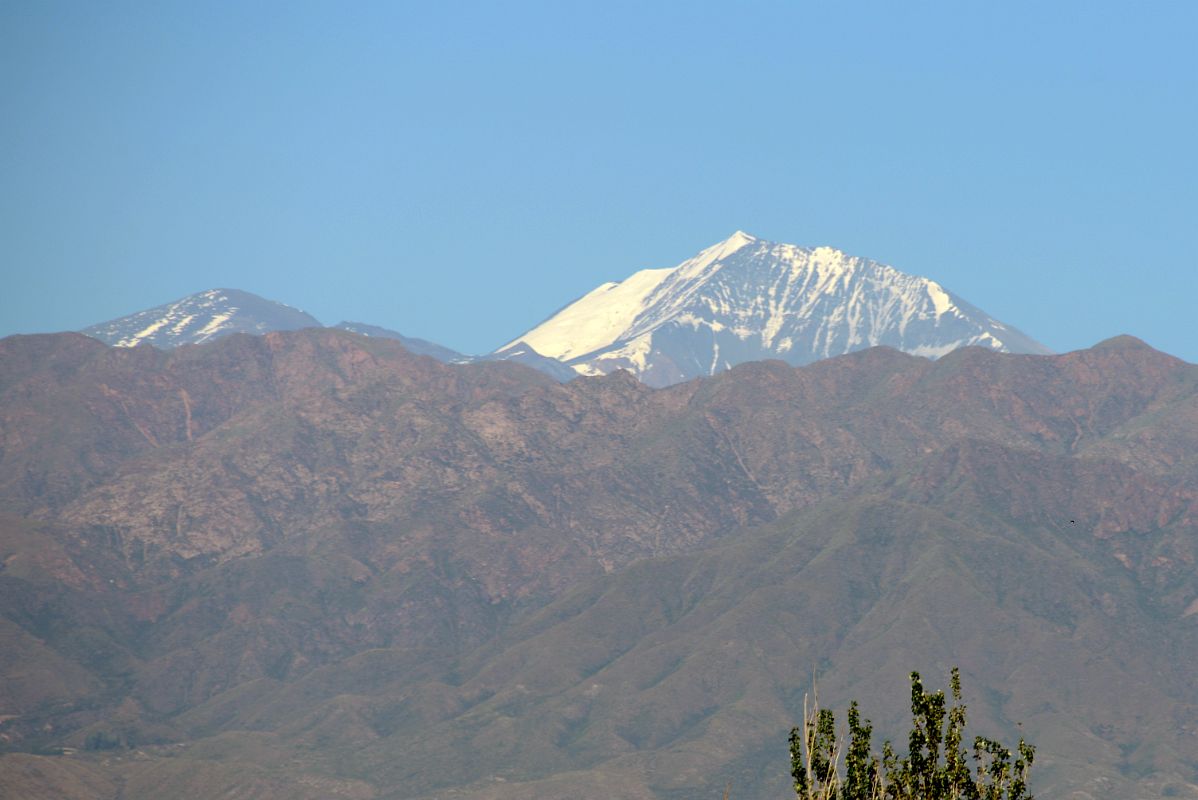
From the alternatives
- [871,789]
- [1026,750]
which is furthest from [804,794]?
[1026,750]

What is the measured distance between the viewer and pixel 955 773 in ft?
294

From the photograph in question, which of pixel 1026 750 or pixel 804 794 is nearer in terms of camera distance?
pixel 804 794

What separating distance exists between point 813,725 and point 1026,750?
54.3 ft

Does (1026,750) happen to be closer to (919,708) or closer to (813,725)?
(919,708)

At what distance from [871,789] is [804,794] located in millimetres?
10474

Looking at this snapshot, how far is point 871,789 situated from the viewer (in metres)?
91.8

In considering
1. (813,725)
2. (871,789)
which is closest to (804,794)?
(813,725)

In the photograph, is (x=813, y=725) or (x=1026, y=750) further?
(x=1026, y=750)

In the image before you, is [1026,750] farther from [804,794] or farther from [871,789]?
[804,794]

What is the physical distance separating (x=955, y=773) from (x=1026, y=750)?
5.55 metres

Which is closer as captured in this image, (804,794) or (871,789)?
(804,794)

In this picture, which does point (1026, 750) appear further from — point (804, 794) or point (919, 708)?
point (804, 794)

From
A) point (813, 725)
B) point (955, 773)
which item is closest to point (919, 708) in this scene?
point (955, 773)

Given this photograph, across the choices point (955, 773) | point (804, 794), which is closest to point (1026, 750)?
point (955, 773)
